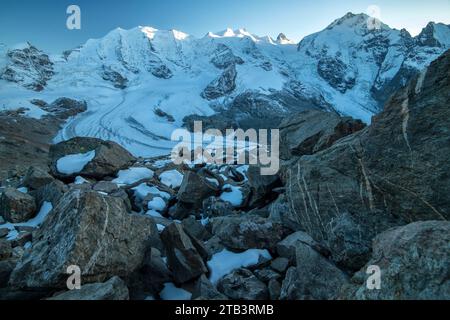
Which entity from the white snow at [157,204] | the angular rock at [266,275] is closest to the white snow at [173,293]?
the angular rock at [266,275]

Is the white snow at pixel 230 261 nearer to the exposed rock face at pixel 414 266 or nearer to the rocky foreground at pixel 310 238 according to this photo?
the rocky foreground at pixel 310 238

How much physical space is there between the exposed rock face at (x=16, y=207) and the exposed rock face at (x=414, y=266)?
9674mm

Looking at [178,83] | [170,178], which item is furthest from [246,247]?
[178,83]

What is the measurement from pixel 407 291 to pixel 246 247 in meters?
4.32

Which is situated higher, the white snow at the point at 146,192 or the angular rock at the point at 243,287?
the white snow at the point at 146,192

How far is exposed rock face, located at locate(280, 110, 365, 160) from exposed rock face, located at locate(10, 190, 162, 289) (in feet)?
21.6

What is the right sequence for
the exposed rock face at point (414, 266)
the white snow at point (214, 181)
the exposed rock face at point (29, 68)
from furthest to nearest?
the exposed rock face at point (29, 68), the white snow at point (214, 181), the exposed rock face at point (414, 266)

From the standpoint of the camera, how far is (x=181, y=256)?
671 centimetres

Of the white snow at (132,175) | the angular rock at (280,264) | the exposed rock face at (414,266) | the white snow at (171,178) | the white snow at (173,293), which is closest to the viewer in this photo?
the exposed rock face at (414,266)

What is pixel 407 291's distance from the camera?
12.3 ft

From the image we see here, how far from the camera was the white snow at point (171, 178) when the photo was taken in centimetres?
1530

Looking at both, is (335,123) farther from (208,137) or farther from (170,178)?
(208,137)

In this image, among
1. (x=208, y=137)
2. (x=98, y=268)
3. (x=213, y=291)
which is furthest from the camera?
(x=208, y=137)

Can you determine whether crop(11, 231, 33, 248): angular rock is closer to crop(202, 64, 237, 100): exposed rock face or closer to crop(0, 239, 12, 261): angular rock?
crop(0, 239, 12, 261): angular rock
